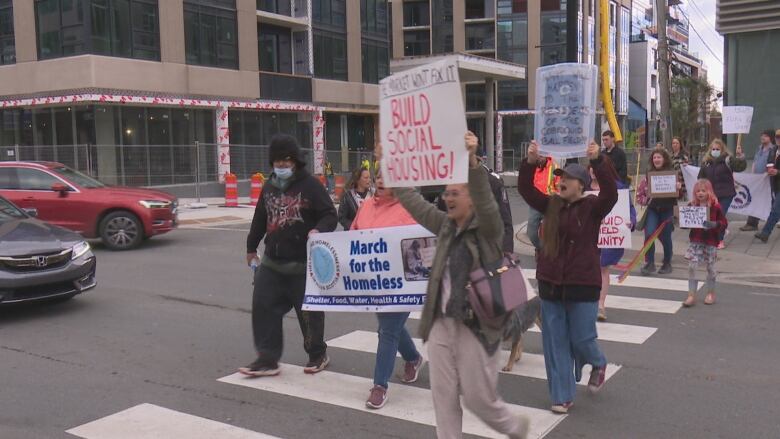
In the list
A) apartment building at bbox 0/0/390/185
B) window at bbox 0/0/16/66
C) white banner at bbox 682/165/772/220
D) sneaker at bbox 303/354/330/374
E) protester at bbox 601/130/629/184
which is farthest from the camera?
window at bbox 0/0/16/66

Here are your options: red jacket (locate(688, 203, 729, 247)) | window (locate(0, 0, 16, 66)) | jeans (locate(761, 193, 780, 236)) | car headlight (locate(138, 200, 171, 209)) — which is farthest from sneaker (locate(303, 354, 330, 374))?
window (locate(0, 0, 16, 66))

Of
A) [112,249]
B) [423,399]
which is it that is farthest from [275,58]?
[423,399]

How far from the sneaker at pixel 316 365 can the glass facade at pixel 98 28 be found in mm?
22979

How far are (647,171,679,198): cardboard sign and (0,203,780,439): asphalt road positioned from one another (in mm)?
1237

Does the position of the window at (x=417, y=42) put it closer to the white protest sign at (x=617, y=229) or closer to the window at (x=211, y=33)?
the window at (x=211, y=33)

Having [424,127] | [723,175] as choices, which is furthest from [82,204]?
[723,175]

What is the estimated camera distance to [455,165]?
12.1ft

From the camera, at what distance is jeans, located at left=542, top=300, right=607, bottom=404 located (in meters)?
4.87

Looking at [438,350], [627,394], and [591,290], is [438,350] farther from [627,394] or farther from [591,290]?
[627,394]

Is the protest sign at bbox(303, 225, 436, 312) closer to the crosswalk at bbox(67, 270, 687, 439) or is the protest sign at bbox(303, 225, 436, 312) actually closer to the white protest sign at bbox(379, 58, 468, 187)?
the crosswalk at bbox(67, 270, 687, 439)

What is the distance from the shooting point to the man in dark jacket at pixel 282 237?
5668mm

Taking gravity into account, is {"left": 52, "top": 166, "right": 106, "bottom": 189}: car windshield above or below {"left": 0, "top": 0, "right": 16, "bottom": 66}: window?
below

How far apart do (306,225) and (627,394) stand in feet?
9.01

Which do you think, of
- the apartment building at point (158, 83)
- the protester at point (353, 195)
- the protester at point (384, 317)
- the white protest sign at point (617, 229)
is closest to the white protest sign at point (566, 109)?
the white protest sign at point (617, 229)
